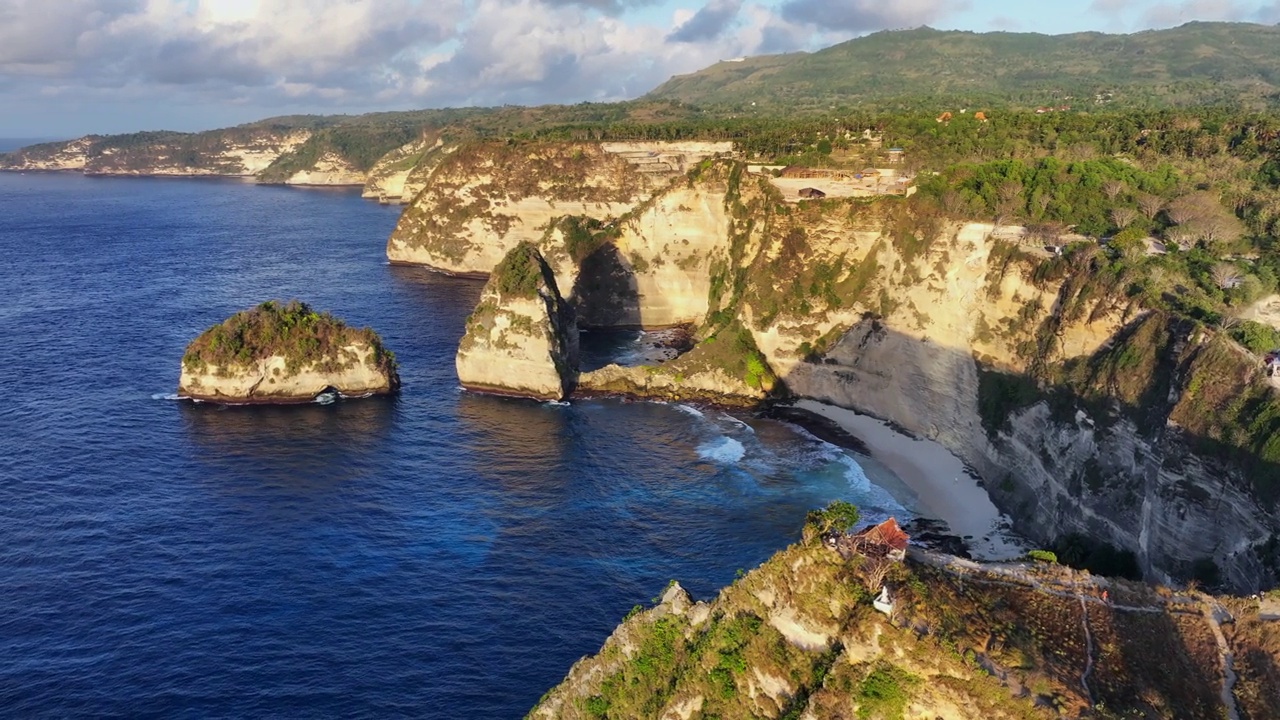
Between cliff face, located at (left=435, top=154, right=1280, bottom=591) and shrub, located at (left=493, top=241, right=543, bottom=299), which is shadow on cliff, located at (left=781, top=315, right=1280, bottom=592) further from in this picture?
shrub, located at (left=493, top=241, right=543, bottom=299)

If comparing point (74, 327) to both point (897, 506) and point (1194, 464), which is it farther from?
point (1194, 464)

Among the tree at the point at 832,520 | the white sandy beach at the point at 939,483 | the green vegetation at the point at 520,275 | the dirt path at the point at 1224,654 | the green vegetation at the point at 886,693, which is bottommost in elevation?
the white sandy beach at the point at 939,483

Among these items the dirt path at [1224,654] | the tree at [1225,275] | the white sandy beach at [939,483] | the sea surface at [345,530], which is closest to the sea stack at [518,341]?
the sea surface at [345,530]

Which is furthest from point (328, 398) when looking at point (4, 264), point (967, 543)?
point (4, 264)

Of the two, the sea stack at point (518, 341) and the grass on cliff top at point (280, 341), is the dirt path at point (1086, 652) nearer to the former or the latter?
the sea stack at point (518, 341)

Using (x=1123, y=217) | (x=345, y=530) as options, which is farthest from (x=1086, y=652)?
(x=1123, y=217)

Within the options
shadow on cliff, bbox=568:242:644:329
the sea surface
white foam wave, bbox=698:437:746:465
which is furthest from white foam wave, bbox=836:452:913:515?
shadow on cliff, bbox=568:242:644:329
